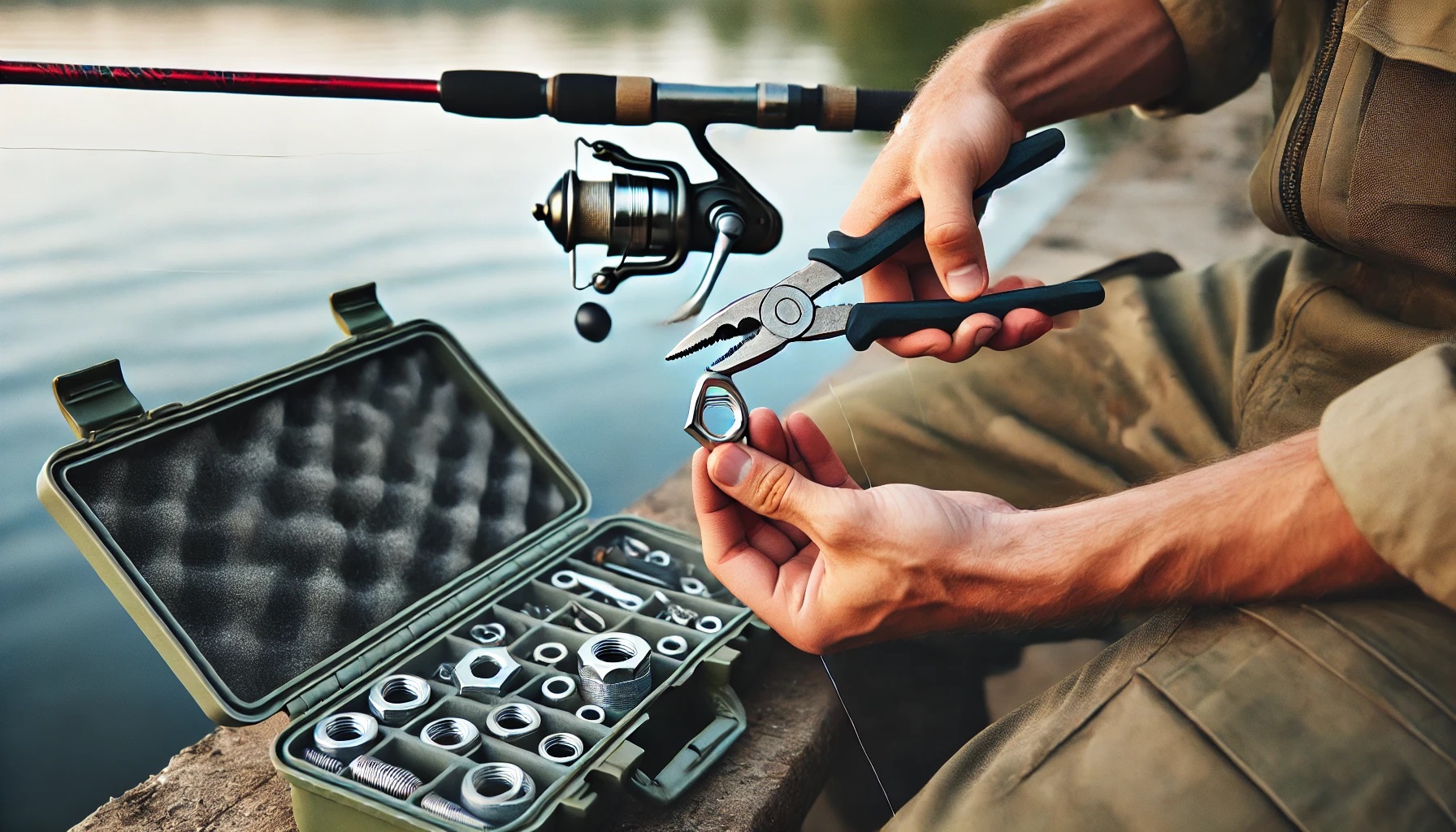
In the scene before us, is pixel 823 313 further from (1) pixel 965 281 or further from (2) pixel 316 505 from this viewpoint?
(2) pixel 316 505

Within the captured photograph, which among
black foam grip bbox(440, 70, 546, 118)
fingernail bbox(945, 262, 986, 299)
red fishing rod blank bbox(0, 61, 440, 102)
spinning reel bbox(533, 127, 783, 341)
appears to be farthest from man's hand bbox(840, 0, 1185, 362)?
red fishing rod blank bbox(0, 61, 440, 102)

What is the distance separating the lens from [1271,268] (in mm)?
1096

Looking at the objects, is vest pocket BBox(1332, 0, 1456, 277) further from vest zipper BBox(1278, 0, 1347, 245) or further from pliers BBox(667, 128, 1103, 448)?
pliers BBox(667, 128, 1103, 448)

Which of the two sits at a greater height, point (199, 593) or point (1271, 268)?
point (1271, 268)

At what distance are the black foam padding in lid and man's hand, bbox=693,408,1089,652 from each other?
1.92 feet

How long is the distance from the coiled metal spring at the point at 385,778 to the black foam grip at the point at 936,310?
0.63 metres

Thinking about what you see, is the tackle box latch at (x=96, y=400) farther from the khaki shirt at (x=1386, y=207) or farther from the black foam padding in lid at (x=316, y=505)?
the khaki shirt at (x=1386, y=207)

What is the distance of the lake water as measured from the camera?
0.97 meters

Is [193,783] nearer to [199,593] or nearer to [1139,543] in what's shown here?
[199,593]

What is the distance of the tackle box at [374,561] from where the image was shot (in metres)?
1.06

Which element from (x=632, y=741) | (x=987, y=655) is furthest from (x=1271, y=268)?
(x=632, y=741)

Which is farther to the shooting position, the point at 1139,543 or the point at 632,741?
the point at 632,741

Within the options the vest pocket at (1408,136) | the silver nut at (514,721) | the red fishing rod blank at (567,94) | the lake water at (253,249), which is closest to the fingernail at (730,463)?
the lake water at (253,249)

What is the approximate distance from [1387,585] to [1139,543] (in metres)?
0.16
